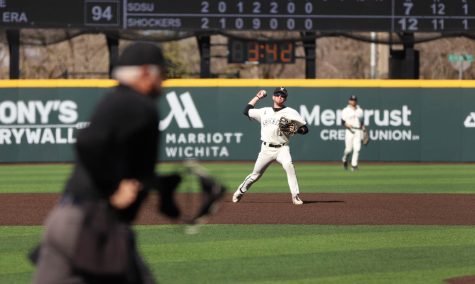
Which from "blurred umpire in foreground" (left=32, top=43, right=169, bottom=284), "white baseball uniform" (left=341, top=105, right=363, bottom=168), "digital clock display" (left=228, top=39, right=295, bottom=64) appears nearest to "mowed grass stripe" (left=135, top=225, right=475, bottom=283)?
"blurred umpire in foreground" (left=32, top=43, right=169, bottom=284)

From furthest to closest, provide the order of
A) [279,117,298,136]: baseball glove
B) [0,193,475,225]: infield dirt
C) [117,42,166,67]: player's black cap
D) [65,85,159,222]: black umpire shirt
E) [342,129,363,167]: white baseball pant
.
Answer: [342,129,363,167]: white baseball pant
[279,117,298,136]: baseball glove
[0,193,475,225]: infield dirt
[117,42,166,67]: player's black cap
[65,85,159,222]: black umpire shirt

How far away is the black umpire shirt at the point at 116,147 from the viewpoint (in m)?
5.15

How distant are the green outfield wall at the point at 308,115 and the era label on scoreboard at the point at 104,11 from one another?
406 cm

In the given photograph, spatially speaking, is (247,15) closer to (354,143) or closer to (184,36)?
(184,36)

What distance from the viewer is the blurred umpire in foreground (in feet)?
16.9

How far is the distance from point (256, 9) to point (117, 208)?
22.8 meters

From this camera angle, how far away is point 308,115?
31.8m

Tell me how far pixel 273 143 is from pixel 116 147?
39.3 ft

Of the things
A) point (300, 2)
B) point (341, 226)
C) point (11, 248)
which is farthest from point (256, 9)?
point (11, 248)

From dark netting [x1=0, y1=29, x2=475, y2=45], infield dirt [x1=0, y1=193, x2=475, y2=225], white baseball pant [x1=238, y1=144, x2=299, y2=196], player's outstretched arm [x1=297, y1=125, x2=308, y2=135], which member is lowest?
infield dirt [x1=0, y1=193, x2=475, y2=225]

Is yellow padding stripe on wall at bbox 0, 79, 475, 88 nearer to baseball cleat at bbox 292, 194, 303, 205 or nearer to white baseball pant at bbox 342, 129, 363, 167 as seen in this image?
white baseball pant at bbox 342, 129, 363, 167

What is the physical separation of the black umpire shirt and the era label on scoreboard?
72.9ft

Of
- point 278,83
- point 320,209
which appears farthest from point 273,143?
point 278,83

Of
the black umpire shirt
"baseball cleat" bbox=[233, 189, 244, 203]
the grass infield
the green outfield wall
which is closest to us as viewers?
the black umpire shirt
